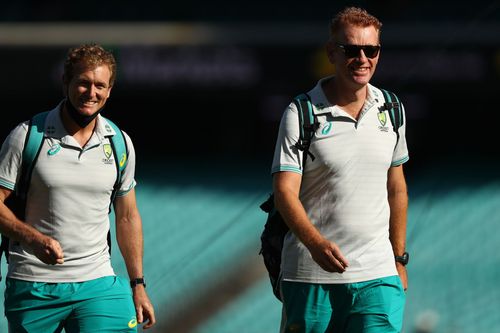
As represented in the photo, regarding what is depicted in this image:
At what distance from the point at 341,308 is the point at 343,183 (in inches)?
17.7

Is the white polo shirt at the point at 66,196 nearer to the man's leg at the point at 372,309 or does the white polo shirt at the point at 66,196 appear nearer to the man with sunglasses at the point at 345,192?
the man with sunglasses at the point at 345,192

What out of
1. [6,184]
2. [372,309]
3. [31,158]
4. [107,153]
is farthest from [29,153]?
[372,309]

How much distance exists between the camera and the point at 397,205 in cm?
414

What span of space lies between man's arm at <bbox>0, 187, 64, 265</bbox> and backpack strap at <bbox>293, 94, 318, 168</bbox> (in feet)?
2.97

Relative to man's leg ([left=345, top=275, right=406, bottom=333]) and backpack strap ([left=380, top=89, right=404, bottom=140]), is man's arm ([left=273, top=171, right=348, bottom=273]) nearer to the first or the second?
man's leg ([left=345, top=275, right=406, bottom=333])

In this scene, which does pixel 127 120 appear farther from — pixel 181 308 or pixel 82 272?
pixel 82 272

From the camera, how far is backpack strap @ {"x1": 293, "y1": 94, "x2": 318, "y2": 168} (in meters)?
3.85

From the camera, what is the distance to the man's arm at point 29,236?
12.3 feet

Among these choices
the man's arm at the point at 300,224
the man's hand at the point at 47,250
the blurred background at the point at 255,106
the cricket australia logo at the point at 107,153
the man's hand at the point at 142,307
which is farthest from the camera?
the blurred background at the point at 255,106

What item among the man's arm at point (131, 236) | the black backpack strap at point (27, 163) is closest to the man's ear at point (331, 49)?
the man's arm at point (131, 236)

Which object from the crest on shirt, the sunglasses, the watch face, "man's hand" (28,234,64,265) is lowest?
"man's hand" (28,234,64,265)

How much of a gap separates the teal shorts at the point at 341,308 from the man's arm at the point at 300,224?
0.86ft

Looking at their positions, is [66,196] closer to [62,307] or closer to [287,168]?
[62,307]

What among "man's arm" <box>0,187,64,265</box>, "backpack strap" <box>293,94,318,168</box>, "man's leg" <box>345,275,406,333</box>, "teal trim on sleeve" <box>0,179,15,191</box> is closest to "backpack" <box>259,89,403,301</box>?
"backpack strap" <box>293,94,318,168</box>
